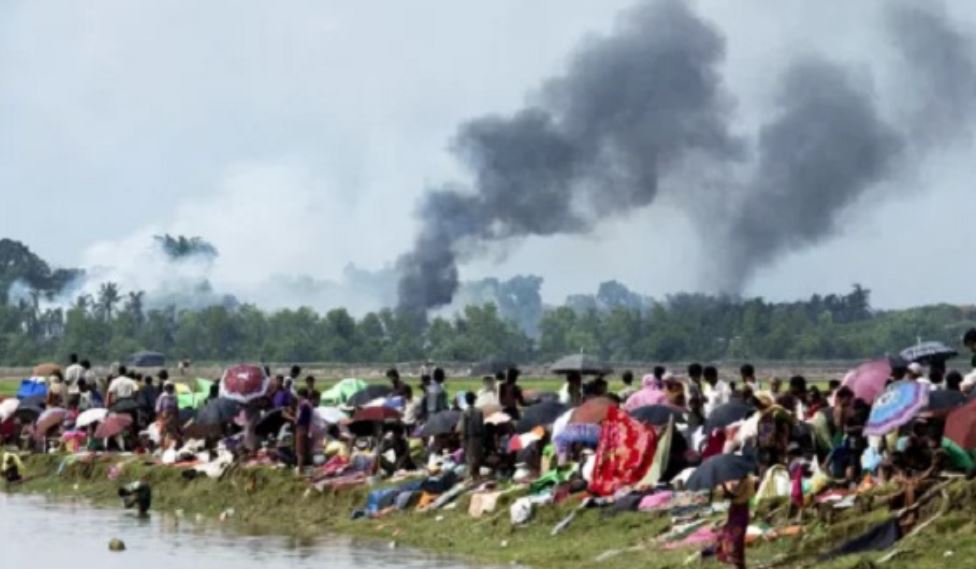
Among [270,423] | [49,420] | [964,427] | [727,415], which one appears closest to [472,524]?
[727,415]

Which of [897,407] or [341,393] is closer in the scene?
[897,407]

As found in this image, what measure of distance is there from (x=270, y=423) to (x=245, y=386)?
36.3 inches

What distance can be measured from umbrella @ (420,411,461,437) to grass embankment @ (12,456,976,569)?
148cm

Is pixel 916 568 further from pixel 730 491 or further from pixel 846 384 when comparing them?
pixel 846 384

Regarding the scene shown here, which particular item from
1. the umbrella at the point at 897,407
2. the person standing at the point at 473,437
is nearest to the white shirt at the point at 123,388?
the person standing at the point at 473,437

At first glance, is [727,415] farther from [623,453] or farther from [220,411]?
[220,411]

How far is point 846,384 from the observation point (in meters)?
31.6

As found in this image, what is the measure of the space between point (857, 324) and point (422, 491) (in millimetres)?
146757

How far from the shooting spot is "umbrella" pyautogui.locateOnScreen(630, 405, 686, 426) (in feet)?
104

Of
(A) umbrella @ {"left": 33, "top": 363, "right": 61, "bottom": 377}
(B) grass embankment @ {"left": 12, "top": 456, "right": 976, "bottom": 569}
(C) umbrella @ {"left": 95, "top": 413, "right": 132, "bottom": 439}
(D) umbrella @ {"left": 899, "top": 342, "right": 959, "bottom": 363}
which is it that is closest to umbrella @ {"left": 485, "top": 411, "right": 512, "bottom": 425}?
(B) grass embankment @ {"left": 12, "top": 456, "right": 976, "bottom": 569}

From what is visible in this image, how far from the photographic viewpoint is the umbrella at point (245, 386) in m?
41.2

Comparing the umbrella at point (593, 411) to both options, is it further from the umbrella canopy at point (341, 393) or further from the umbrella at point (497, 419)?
the umbrella canopy at point (341, 393)

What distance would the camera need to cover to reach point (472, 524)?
3275 cm

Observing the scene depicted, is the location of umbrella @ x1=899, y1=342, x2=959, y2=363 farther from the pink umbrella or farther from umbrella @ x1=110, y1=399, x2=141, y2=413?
umbrella @ x1=110, y1=399, x2=141, y2=413
